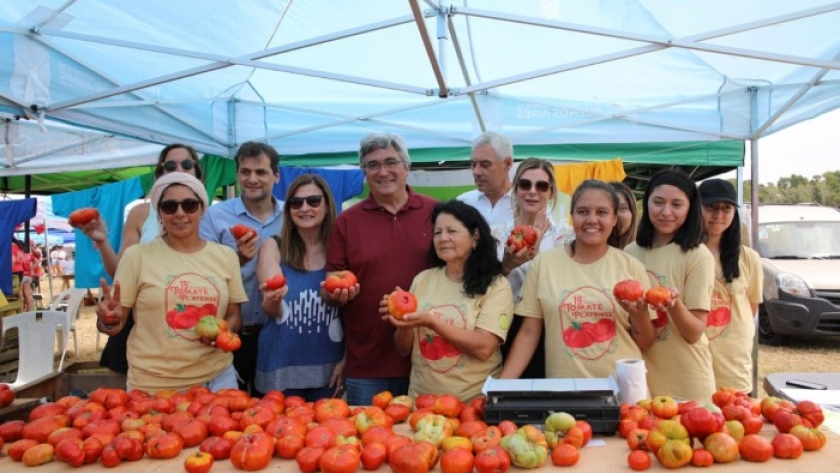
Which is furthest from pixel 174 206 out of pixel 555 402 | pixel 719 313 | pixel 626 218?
pixel 719 313

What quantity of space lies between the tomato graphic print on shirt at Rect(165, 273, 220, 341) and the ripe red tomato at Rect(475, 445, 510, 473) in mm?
1666

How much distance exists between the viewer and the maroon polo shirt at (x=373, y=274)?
3.43 m

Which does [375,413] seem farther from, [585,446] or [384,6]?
[384,6]

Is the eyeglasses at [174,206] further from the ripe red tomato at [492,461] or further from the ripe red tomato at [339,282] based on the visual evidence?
the ripe red tomato at [492,461]

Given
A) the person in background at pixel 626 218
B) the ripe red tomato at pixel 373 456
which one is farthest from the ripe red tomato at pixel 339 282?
the person in background at pixel 626 218

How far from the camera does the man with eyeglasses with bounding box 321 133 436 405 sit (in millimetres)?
3426

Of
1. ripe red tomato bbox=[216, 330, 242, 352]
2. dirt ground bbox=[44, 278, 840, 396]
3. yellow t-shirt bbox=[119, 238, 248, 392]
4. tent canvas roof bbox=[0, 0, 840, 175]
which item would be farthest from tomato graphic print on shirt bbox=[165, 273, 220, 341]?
dirt ground bbox=[44, 278, 840, 396]

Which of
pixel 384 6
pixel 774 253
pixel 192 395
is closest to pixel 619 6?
pixel 384 6

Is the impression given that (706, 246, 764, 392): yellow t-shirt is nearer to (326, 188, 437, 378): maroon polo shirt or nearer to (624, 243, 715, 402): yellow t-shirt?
(624, 243, 715, 402): yellow t-shirt

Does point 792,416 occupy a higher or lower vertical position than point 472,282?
lower

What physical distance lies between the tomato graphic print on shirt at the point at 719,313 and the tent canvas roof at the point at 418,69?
2114 millimetres

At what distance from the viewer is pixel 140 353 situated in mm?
3035

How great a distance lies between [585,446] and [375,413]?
0.85 m

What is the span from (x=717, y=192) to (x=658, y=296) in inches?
51.7
